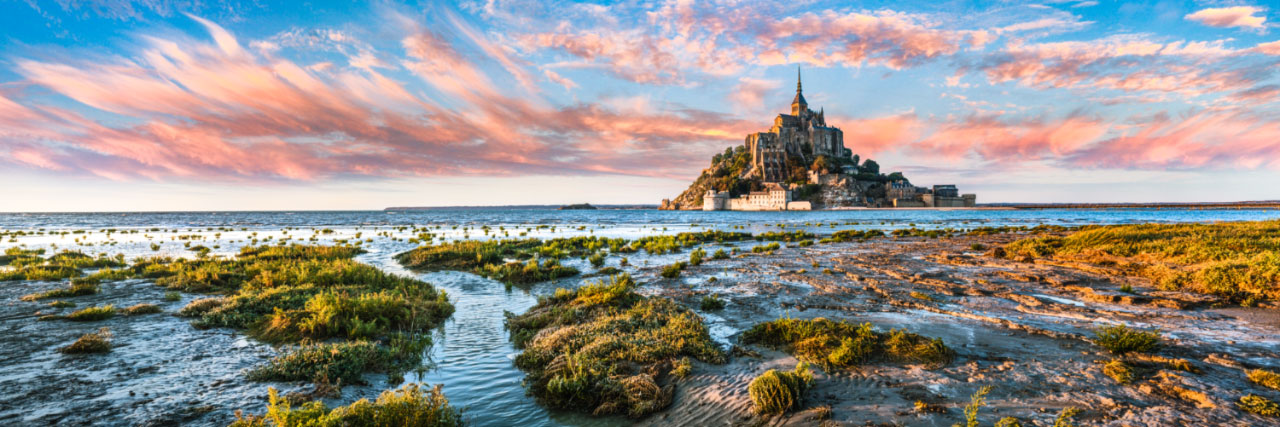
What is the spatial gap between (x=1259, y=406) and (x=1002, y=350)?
10.2 ft

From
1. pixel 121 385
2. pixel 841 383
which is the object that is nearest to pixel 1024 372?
pixel 841 383

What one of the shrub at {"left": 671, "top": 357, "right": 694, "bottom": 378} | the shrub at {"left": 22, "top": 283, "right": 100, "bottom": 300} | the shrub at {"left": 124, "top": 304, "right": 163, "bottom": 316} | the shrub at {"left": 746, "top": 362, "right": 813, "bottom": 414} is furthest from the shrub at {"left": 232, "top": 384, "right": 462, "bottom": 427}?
the shrub at {"left": 22, "top": 283, "right": 100, "bottom": 300}

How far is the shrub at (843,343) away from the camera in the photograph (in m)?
8.59

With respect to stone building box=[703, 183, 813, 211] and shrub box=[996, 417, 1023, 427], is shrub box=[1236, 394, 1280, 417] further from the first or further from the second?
stone building box=[703, 183, 813, 211]

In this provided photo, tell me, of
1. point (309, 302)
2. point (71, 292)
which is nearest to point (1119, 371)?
point (309, 302)

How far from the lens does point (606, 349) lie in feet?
30.6

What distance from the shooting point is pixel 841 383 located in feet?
25.2

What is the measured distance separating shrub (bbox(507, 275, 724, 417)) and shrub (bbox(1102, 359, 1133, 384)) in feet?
19.9

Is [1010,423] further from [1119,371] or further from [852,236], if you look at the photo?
[852,236]

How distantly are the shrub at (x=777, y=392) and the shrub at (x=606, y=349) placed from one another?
1393 mm

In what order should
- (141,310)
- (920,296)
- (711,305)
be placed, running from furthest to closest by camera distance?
1. (920,296)
2. (711,305)
3. (141,310)

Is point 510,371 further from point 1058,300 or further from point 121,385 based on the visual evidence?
point 1058,300

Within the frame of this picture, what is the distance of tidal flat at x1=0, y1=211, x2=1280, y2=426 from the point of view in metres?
6.78

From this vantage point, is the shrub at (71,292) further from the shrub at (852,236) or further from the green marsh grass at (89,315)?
the shrub at (852,236)
